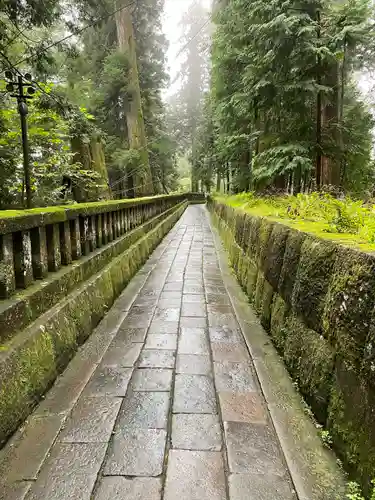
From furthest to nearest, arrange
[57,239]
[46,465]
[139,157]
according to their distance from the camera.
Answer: [139,157] → [57,239] → [46,465]

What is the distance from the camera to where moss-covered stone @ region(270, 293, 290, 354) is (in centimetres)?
280

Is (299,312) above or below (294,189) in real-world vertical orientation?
below

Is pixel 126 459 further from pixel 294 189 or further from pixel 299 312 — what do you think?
pixel 294 189

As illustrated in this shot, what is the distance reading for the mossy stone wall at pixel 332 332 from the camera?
146 cm

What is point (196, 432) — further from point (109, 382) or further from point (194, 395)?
point (109, 382)

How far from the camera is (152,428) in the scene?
75.1 inches

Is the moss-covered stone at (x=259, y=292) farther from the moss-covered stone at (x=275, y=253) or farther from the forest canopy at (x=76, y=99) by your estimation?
the forest canopy at (x=76, y=99)

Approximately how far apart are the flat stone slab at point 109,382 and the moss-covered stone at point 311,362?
121 centimetres

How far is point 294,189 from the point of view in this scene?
27.0ft

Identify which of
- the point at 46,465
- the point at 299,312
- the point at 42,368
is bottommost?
the point at 46,465

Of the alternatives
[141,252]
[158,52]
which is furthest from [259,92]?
[158,52]

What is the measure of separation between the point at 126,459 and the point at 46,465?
39 cm

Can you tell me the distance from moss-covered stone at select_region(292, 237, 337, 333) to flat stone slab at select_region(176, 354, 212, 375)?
0.83 metres

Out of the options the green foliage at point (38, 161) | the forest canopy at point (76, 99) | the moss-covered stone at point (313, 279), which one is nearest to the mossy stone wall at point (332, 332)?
the moss-covered stone at point (313, 279)
